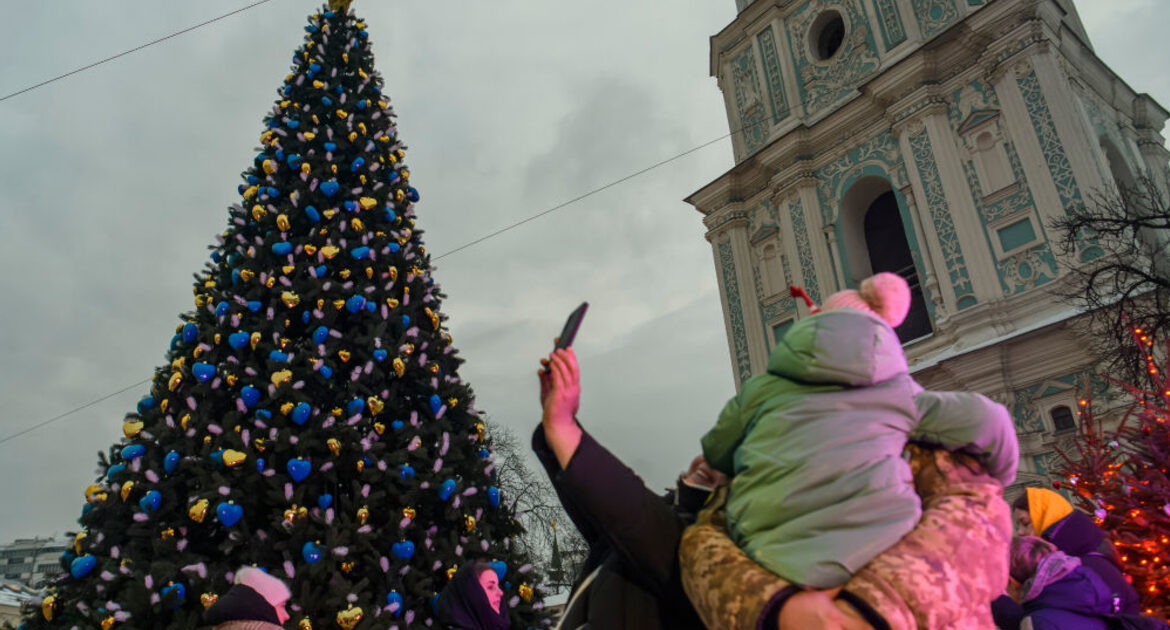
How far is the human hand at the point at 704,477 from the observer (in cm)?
124

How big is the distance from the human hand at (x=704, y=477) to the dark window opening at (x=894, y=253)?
12.2 m

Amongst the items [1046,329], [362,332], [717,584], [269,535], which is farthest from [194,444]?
[1046,329]

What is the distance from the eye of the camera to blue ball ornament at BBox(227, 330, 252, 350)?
4.41 m

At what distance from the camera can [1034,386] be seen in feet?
33.6

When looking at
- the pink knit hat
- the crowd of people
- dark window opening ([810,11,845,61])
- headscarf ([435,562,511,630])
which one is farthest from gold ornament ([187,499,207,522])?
dark window opening ([810,11,845,61])

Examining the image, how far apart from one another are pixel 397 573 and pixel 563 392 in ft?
10.7

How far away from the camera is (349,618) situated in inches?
141

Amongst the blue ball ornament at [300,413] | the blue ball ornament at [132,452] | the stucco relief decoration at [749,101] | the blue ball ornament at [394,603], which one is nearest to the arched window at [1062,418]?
the stucco relief decoration at [749,101]

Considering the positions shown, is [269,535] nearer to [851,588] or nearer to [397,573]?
[397,573]

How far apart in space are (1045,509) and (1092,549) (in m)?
0.27

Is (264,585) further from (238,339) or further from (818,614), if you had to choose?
(818,614)

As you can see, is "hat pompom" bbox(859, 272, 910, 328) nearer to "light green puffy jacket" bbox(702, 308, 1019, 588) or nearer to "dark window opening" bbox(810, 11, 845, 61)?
"light green puffy jacket" bbox(702, 308, 1019, 588)

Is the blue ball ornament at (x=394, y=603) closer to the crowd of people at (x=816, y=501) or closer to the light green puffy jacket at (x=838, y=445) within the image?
the crowd of people at (x=816, y=501)

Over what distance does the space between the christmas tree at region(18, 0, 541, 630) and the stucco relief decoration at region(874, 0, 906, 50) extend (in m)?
11.9
